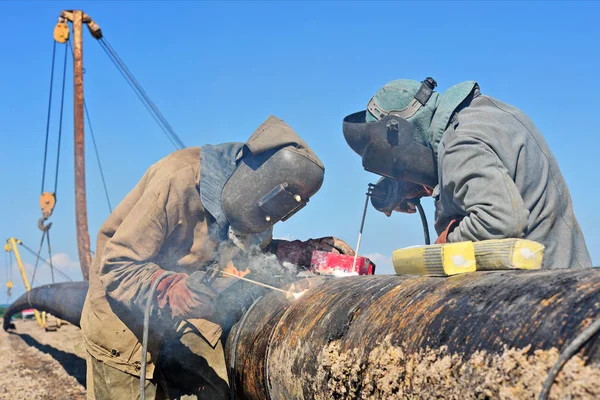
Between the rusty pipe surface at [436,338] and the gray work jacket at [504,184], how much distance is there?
698 mm

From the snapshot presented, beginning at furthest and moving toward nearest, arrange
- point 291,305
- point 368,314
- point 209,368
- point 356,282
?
point 209,368
point 291,305
point 356,282
point 368,314

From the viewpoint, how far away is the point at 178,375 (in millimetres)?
3949

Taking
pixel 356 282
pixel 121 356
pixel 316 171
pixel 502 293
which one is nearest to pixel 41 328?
pixel 121 356

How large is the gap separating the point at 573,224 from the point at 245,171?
6.13 feet

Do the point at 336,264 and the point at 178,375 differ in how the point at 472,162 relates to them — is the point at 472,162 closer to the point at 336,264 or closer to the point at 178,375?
the point at 336,264

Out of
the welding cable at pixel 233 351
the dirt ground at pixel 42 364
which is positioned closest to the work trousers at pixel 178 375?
the welding cable at pixel 233 351

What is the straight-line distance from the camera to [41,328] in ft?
44.2

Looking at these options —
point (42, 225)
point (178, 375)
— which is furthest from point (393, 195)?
point (42, 225)

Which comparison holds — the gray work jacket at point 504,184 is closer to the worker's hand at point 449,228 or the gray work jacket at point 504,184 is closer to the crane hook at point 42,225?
the worker's hand at point 449,228

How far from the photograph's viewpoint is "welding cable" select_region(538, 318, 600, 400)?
1423 mm

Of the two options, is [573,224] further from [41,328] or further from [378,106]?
[41,328]

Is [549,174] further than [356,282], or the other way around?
[549,174]

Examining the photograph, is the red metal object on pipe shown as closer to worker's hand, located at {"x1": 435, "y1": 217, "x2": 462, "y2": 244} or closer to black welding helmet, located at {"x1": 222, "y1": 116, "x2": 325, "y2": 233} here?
black welding helmet, located at {"x1": 222, "y1": 116, "x2": 325, "y2": 233}

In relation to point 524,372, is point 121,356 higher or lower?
lower
